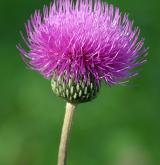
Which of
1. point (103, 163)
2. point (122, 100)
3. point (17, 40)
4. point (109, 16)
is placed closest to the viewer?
point (109, 16)

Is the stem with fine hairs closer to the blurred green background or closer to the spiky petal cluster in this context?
the spiky petal cluster

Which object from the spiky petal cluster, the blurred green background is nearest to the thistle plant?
the spiky petal cluster

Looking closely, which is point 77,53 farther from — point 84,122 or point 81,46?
point 84,122

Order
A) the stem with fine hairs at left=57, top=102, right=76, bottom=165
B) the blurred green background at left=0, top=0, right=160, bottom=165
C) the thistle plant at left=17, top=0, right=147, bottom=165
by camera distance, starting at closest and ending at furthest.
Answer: the stem with fine hairs at left=57, top=102, right=76, bottom=165
the thistle plant at left=17, top=0, right=147, bottom=165
the blurred green background at left=0, top=0, right=160, bottom=165

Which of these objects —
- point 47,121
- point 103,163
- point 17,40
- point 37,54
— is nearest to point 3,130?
point 47,121

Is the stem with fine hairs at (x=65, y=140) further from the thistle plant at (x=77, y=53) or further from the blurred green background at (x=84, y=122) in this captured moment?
the blurred green background at (x=84, y=122)

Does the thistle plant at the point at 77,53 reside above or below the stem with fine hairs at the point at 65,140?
above

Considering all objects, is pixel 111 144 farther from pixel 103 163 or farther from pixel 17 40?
pixel 17 40

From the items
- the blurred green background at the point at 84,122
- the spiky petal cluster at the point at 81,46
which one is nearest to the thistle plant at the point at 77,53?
the spiky petal cluster at the point at 81,46
